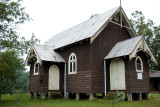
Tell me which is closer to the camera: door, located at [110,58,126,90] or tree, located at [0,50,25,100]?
tree, located at [0,50,25,100]

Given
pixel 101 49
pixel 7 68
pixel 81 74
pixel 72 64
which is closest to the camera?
pixel 7 68

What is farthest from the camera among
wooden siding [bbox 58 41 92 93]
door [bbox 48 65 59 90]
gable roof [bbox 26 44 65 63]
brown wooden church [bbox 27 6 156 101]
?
door [bbox 48 65 59 90]

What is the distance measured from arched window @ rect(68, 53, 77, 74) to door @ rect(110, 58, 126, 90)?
140 inches

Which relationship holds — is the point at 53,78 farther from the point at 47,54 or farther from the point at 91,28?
the point at 91,28

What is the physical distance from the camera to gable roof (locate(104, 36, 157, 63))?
15.1 metres

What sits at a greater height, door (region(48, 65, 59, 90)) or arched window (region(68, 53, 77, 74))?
arched window (region(68, 53, 77, 74))

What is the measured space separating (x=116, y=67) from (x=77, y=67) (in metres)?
3.71

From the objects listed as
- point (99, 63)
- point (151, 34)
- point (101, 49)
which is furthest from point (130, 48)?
point (151, 34)

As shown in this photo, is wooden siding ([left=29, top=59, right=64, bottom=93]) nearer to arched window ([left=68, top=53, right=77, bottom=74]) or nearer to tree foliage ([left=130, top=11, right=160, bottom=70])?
arched window ([left=68, top=53, right=77, bottom=74])

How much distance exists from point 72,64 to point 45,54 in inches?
125

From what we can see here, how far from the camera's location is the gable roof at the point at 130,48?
49.6 ft

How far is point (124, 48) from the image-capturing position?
16.4m

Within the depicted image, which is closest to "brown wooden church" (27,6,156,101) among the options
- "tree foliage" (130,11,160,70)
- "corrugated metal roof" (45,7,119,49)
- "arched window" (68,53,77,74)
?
"arched window" (68,53,77,74)

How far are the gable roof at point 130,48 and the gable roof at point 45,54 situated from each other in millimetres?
5614
